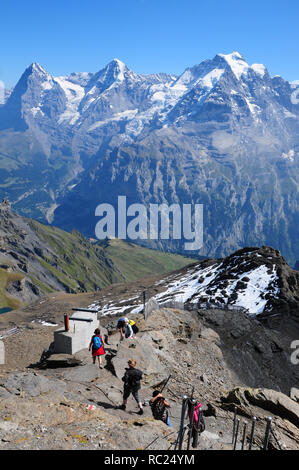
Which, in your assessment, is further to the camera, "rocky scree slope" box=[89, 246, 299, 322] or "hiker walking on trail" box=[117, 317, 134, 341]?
"rocky scree slope" box=[89, 246, 299, 322]

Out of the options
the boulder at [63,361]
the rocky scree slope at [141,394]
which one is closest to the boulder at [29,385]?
the rocky scree slope at [141,394]

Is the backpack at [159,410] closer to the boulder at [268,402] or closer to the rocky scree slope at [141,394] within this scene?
the rocky scree slope at [141,394]

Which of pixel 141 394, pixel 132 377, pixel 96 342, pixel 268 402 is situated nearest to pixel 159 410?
pixel 132 377

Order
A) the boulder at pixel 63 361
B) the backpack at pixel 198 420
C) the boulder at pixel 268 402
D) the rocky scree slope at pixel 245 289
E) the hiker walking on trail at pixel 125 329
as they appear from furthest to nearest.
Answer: the rocky scree slope at pixel 245 289
the hiker walking on trail at pixel 125 329
the boulder at pixel 268 402
the boulder at pixel 63 361
the backpack at pixel 198 420

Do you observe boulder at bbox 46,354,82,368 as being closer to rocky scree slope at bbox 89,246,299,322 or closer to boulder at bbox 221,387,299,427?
boulder at bbox 221,387,299,427

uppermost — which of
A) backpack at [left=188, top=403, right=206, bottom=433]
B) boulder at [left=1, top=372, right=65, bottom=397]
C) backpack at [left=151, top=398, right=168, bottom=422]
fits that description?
boulder at [left=1, top=372, right=65, bottom=397]

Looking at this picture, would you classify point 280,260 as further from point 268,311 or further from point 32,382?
point 32,382

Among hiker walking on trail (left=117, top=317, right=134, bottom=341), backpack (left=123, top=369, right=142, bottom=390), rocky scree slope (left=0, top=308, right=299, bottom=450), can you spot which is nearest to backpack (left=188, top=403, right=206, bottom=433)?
rocky scree slope (left=0, top=308, right=299, bottom=450)

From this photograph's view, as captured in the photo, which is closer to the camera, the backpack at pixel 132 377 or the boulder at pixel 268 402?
the backpack at pixel 132 377

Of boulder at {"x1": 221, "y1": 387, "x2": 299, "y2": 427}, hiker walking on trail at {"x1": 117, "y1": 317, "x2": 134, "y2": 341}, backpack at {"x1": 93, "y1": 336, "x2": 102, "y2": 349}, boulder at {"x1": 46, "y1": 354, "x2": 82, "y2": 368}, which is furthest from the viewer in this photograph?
hiker walking on trail at {"x1": 117, "y1": 317, "x2": 134, "y2": 341}

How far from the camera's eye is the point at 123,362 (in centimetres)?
2428
